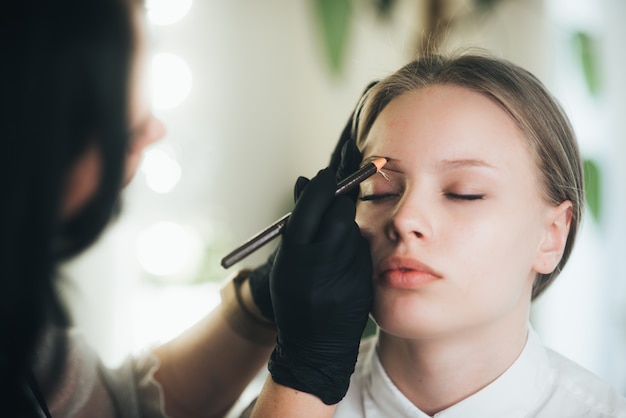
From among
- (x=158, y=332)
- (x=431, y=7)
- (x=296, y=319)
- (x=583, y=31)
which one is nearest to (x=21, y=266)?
(x=296, y=319)

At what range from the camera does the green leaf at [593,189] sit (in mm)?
2076

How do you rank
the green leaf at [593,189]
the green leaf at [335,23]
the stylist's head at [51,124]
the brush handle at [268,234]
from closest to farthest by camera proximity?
the stylist's head at [51,124], the brush handle at [268,234], the green leaf at [593,189], the green leaf at [335,23]

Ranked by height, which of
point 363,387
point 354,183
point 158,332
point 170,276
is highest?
point 354,183

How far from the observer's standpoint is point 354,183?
33.7 inches

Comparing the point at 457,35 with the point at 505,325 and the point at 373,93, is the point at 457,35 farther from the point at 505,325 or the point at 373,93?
the point at 505,325

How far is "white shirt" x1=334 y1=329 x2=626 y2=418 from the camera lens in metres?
0.90

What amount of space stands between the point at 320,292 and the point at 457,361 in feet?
0.82

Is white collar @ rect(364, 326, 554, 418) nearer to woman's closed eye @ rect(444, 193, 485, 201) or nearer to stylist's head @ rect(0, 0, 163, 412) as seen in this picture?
woman's closed eye @ rect(444, 193, 485, 201)

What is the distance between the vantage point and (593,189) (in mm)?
2086

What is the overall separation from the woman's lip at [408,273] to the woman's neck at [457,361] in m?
0.11

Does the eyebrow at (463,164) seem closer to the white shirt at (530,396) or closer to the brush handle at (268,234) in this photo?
the brush handle at (268,234)

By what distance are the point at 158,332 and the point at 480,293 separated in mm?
1479

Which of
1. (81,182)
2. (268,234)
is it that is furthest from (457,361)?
(81,182)

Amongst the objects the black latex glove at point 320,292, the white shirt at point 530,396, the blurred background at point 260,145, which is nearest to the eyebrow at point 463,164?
the black latex glove at point 320,292
